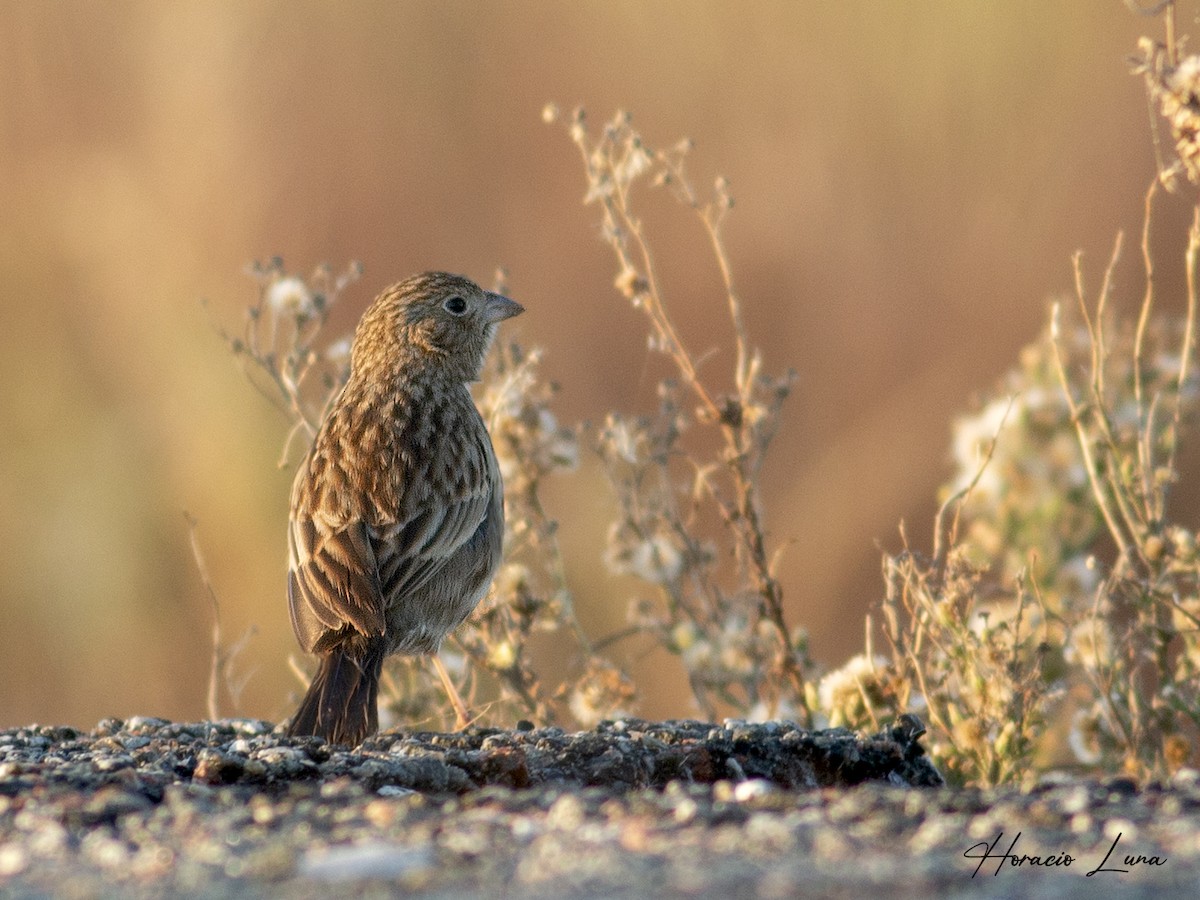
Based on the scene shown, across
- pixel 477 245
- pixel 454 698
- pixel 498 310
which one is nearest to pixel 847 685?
pixel 454 698

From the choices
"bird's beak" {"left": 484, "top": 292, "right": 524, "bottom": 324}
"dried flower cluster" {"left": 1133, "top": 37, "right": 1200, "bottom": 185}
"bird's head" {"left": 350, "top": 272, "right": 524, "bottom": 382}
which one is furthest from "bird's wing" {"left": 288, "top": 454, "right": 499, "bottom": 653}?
"dried flower cluster" {"left": 1133, "top": 37, "right": 1200, "bottom": 185}

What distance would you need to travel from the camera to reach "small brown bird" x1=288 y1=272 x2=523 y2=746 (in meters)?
5.31

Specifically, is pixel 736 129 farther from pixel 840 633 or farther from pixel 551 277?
pixel 840 633

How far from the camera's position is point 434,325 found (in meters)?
6.76

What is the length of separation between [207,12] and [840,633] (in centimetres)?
537

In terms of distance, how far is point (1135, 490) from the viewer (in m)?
5.70

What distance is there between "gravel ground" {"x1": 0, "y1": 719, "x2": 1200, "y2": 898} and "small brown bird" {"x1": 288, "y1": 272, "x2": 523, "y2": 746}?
1.89 ft

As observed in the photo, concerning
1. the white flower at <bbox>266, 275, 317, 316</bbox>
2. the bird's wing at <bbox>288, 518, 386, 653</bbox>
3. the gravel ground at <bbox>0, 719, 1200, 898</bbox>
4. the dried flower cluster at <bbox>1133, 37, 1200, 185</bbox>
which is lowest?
the gravel ground at <bbox>0, 719, 1200, 898</bbox>

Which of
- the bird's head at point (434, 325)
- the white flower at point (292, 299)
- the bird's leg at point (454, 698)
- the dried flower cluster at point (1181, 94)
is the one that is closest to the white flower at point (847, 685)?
the bird's leg at point (454, 698)

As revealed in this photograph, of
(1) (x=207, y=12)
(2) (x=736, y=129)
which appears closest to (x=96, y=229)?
(1) (x=207, y=12)

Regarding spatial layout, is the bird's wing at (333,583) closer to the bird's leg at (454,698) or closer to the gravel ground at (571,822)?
the bird's leg at (454,698)

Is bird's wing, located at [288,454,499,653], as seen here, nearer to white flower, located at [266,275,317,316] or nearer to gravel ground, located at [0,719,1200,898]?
gravel ground, located at [0,719,1200,898]

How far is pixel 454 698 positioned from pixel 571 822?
270 cm

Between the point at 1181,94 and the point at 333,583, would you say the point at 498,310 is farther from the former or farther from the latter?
the point at 1181,94
